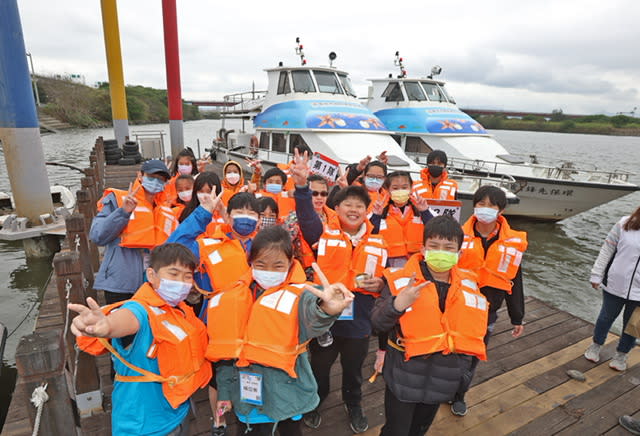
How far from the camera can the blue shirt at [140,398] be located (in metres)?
1.75

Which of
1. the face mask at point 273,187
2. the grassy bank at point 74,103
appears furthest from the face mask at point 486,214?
the grassy bank at point 74,103

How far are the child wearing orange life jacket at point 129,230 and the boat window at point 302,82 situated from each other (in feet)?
30.2

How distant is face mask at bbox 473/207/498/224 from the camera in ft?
9.63

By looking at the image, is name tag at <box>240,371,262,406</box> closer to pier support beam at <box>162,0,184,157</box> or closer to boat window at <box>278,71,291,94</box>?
boat window at <box>278,71,291,94</box>

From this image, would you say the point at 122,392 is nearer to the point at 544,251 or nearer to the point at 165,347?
the point at 165,347

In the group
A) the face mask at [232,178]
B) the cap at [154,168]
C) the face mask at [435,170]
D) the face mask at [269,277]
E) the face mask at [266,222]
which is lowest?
the face mask at [269,277]

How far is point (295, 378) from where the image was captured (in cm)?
196

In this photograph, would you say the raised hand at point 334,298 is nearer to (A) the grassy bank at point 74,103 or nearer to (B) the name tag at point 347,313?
(B) the name tag at point 347,313

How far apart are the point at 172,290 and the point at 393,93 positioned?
46.5 feet

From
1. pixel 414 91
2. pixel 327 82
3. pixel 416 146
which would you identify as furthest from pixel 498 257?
pixel 414 91

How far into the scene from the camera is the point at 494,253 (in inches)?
116

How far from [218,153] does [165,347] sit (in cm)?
1697

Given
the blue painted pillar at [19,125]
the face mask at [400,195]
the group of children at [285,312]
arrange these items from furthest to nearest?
1. the blue painted pillar at [19,125]
2. the face mask at [400,195]
3. the group of children at [285,312]

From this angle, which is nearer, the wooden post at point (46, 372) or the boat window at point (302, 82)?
the wooden post at point (46, 372)
